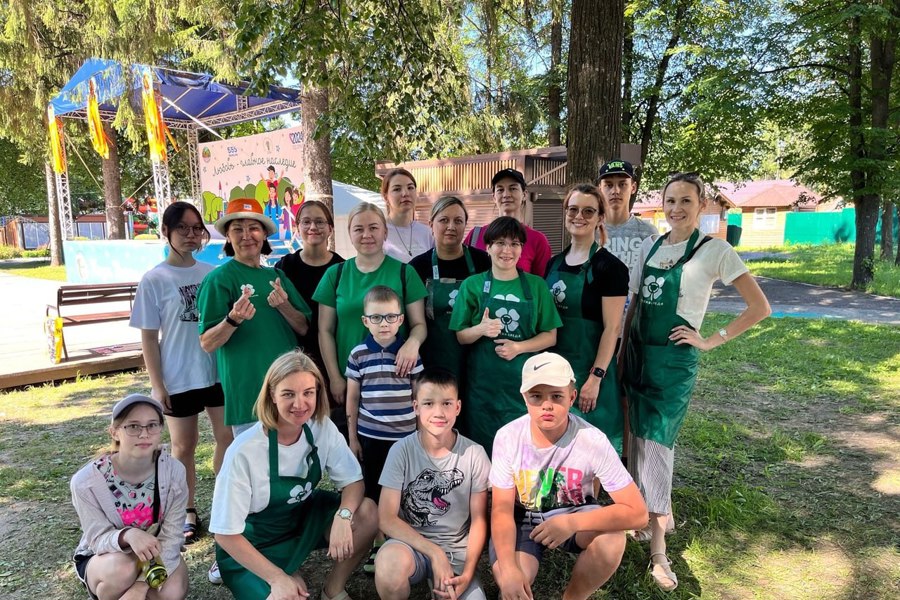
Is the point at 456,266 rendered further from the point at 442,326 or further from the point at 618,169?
the point at 618,169

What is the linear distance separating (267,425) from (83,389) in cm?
501

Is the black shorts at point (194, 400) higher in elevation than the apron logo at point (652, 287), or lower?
lower

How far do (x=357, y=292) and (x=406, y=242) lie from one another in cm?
92

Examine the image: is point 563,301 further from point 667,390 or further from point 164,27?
point 164,27

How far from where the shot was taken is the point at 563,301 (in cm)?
282

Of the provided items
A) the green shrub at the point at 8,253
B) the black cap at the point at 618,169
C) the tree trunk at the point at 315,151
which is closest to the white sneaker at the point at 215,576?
the black cap at the point at 618,169

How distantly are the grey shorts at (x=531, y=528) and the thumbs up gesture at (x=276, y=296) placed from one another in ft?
4.85

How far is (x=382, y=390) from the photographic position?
107 inches

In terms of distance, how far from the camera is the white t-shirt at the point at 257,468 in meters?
2.22

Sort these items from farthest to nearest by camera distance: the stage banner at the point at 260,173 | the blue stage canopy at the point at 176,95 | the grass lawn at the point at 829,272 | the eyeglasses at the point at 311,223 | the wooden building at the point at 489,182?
1. the stage banner at the point at 260,173
2. the grass lawn at the point at 829,272
3. the blue stage canopy at the point at 176,95
4. the wooden building at the point at 489,182
5. the eyeglasses at the point at 311,223

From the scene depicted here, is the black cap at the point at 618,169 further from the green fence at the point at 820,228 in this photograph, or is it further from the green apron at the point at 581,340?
the green fence at the point at 820,228

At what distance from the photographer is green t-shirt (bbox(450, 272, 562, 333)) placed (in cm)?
269

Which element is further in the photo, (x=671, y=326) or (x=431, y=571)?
(x=671, y=326)

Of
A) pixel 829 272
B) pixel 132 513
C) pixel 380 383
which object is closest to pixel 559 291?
pixel 380 383
